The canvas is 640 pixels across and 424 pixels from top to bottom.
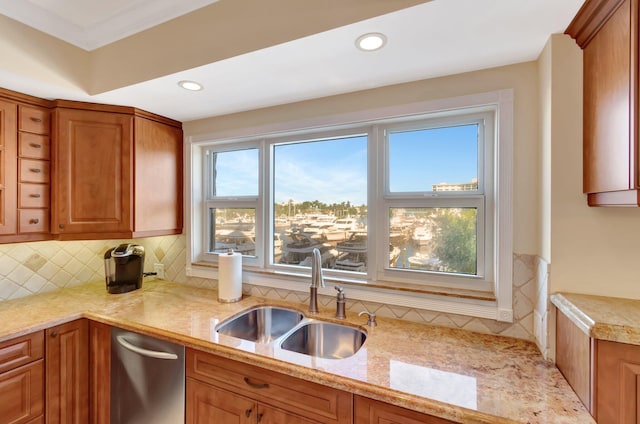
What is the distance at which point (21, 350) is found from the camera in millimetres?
1463

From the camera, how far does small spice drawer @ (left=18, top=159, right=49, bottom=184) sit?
1705 mm

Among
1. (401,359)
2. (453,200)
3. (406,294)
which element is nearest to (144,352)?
(401,359)

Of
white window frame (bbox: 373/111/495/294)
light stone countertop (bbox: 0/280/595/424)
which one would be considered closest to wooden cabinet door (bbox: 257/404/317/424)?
light stone countertop (bbox: 0/280/595/424)

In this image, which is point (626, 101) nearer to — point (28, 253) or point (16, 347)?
point (16, 347)

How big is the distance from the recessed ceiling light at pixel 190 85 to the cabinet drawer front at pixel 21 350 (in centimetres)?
154

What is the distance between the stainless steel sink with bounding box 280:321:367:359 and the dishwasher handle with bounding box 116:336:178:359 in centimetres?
61

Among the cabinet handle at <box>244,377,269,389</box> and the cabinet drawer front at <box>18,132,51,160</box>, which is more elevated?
the cabinet drawer front at <box>18,132,51,160</box>

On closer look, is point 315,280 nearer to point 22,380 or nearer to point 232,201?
point 232,201

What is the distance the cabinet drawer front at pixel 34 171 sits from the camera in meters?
1.71

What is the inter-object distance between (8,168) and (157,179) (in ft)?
2.48

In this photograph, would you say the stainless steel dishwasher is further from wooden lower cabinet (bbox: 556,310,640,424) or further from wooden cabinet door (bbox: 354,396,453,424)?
wooden lower cabinet (bbox: 556,310,640,424)

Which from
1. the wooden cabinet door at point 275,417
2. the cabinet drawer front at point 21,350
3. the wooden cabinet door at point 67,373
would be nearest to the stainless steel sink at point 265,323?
the wooden cabinet door at point 275,417

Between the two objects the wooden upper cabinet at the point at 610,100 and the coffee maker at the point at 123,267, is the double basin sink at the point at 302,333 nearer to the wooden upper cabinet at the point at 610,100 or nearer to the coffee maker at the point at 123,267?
the coffee maker at the point at 123,267

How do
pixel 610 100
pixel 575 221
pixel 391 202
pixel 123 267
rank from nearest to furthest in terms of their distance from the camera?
pixel 610 100
pixel 575 221
pixel 391 202
pixel 123 267
